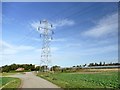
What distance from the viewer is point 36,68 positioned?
137m

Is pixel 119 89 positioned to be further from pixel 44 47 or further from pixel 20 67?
pixel 20 67

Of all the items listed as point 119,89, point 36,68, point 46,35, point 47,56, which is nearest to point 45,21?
point 46,35

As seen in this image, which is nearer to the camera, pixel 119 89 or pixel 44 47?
pixel 119 89

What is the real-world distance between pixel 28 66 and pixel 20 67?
18.3 feet

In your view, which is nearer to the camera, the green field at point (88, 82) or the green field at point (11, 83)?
the green field at point (88, 82)

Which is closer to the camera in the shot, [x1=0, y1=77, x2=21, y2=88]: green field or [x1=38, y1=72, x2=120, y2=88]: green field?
[x1=38, y1=72, x2=120, y2=88]: green field

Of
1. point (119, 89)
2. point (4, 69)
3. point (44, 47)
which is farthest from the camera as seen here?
point (4, 69)

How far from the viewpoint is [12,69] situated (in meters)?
140

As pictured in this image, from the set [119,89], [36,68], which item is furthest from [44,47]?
[36,68]

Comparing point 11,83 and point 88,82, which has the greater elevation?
point 88,82

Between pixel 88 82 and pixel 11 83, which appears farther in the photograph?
pixel 11 83

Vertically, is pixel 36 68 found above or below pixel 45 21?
below

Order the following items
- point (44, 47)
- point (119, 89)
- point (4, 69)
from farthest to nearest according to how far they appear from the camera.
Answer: point (4, 69) → point (44, 47) → point (119, 89)

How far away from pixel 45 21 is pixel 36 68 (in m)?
85.8
